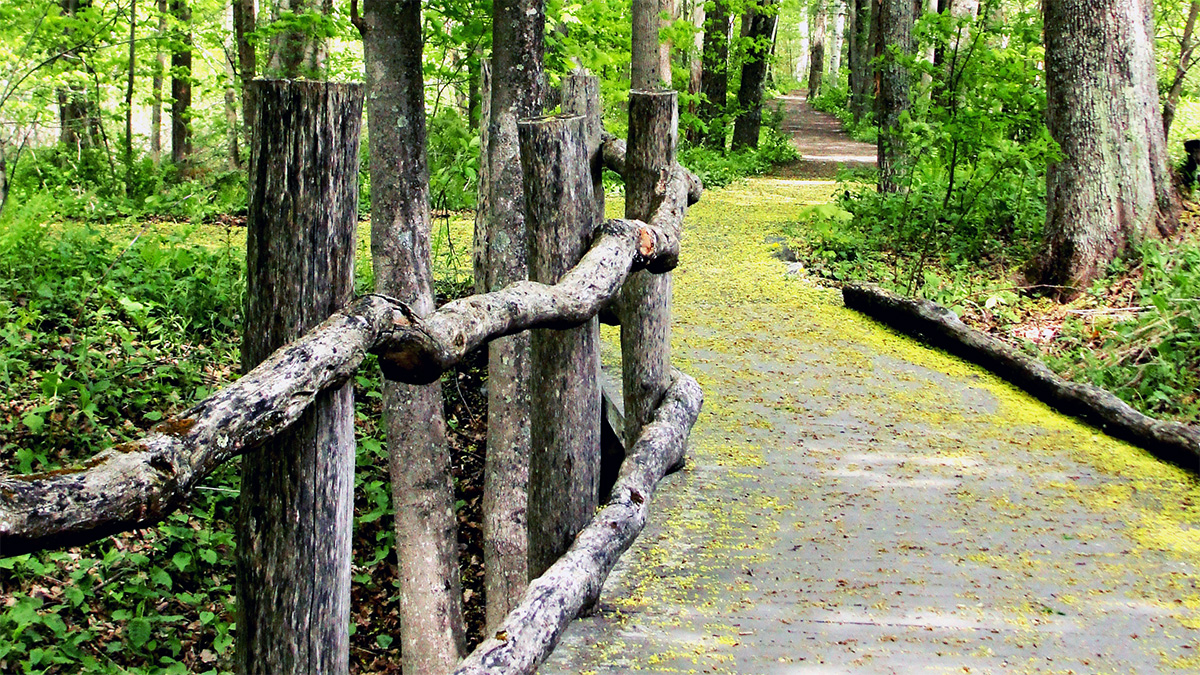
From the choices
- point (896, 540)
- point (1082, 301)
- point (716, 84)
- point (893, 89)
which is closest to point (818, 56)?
point (716, 84)

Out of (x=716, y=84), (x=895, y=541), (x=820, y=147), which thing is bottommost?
(x=895, y=541)

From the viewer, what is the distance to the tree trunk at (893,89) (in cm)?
1212

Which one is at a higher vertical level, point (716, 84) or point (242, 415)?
point (716, 84)

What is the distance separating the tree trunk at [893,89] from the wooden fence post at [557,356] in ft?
29.1

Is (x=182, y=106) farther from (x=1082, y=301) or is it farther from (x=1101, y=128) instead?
(x=1082, y=301)

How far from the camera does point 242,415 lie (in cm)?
202

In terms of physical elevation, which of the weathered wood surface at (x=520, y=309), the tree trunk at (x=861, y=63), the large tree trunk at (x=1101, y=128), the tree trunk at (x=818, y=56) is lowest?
the weathered wood surface at (x=520, y=309)

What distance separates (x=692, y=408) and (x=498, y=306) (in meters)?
2.44

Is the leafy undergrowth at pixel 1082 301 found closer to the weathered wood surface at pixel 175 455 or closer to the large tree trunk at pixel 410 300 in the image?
the large tree trunk at pixel 410 300

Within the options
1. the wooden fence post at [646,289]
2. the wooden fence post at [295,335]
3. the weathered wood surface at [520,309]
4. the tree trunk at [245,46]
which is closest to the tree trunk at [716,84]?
the tree trunk at [245,46]

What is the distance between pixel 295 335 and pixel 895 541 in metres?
2.76

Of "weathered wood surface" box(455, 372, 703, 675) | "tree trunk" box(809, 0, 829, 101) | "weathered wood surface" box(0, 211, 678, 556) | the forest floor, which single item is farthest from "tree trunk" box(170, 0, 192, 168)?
"tree trunk" box(809, 0, 829, 101)

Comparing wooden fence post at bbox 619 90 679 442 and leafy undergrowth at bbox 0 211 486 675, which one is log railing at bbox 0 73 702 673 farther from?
leafy undergrowth at bbox 0 211 486 675

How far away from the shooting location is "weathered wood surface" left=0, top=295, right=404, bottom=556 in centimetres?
162
